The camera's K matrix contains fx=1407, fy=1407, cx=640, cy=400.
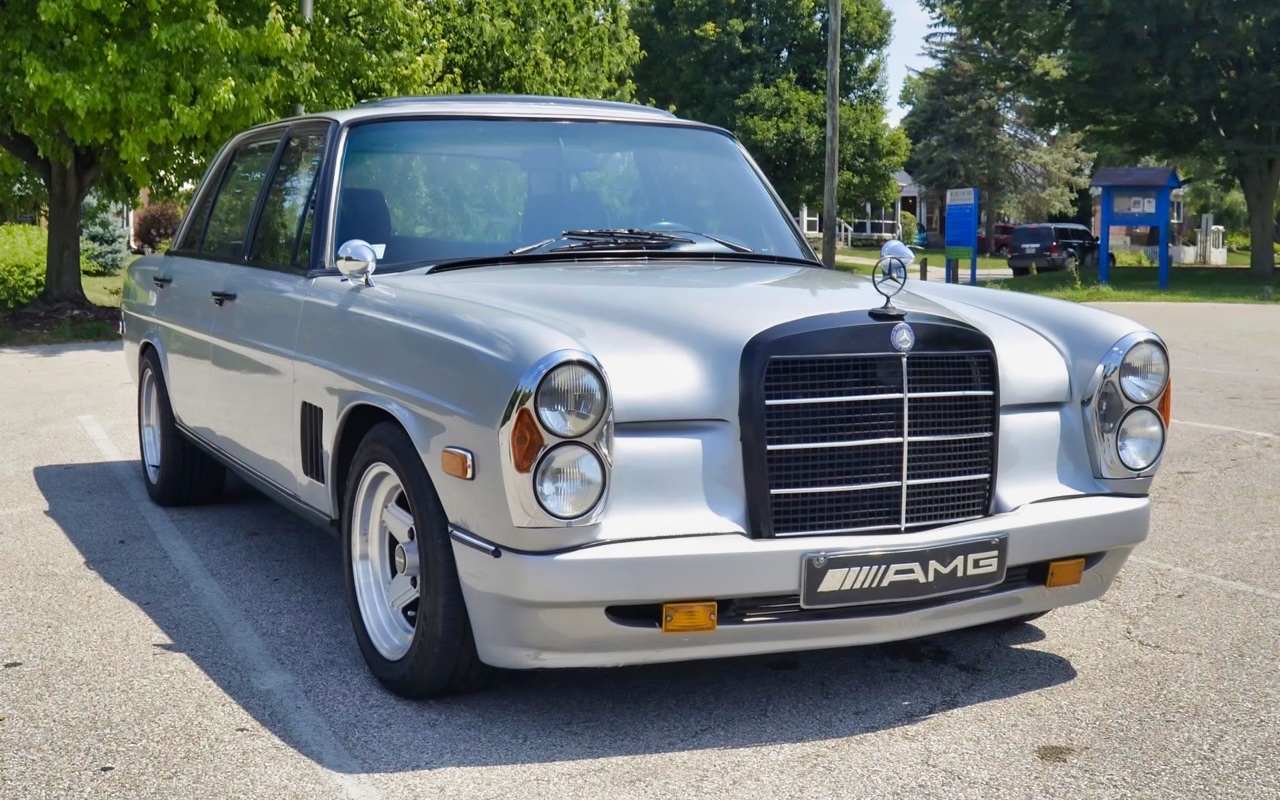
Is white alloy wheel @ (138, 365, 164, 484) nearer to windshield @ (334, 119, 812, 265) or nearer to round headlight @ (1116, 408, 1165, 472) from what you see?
windshield @ (334, 119, 812, 265)

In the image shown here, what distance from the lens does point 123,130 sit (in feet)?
51.1

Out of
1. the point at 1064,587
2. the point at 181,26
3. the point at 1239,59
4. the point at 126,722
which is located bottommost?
the point at 126,722

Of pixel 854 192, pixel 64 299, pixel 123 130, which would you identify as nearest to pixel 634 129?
pixel 123 130

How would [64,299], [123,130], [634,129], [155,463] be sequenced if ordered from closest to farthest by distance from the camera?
[634,129] < [155,463] < [123,130] < [64,299]

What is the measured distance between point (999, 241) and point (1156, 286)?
103 feet

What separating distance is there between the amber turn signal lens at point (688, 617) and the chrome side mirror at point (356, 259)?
1.53m

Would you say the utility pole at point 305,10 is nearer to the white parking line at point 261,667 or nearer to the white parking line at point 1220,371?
the white parking line at point 1220,371

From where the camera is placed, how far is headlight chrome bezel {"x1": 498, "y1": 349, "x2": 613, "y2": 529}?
341 centimetres

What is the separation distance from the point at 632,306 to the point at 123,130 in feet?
43.4

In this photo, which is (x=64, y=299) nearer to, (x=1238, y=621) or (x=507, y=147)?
(x=507, y=147)

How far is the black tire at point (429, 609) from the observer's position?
3736mm

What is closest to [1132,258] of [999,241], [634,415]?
[999,241]

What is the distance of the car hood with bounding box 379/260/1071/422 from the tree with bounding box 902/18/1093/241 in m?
59.2

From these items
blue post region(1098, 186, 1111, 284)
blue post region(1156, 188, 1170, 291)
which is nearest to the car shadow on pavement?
blue post region(1156, 188, 1170, 291)
